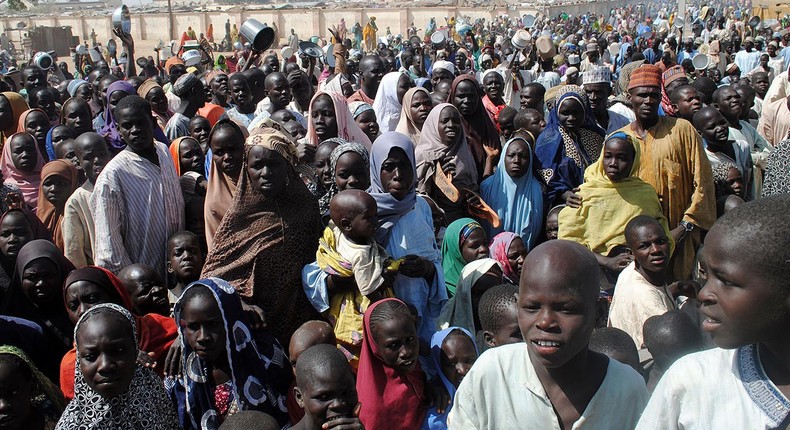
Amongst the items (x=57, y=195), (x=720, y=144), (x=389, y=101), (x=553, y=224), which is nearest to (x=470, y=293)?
(x=553, y=224)

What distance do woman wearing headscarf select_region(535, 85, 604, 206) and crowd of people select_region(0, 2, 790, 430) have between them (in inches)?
0.6

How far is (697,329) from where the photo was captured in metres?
3.18

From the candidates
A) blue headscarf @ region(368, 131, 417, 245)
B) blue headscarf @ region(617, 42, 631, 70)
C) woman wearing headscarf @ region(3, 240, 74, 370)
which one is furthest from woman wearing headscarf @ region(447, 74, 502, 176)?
blue headscarf @ region(617, 42, 631, 70)

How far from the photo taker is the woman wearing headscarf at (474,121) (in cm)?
581

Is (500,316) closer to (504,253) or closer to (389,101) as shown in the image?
(504,253)

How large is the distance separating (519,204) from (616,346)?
2.17 meters

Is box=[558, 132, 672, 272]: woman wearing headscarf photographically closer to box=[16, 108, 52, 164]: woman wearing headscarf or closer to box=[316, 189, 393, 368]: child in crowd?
box=[316, 189, 393, 368]: child in crowd

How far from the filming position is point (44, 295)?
3727 mm

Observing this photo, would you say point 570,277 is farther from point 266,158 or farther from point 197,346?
point 266,158

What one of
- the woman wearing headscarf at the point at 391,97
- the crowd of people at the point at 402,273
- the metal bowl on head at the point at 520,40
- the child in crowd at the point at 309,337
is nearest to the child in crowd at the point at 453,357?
the crowd of people at the point at 402,273

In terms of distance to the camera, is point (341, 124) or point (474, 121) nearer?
point (341, 124)

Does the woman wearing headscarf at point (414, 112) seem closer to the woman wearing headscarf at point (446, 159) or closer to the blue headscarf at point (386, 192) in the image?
the woman wearing headscarf at point (446, 159)

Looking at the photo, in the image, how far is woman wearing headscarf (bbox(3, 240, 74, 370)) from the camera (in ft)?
12.0

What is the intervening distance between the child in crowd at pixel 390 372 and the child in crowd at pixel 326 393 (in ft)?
0.91
